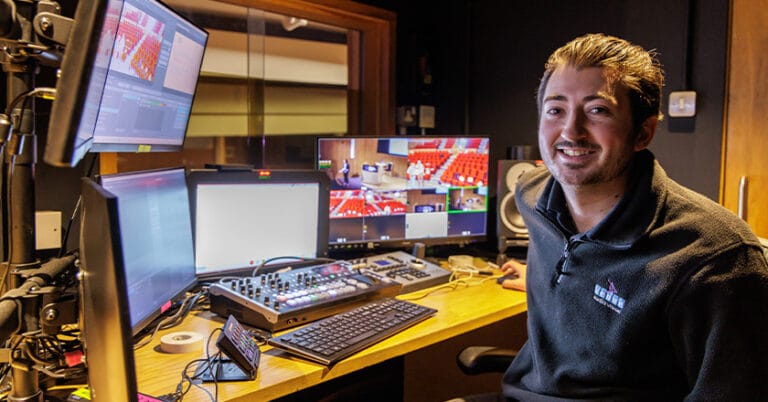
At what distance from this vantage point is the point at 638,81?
124cm

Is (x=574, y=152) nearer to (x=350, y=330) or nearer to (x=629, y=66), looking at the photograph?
(x=629, y=66)

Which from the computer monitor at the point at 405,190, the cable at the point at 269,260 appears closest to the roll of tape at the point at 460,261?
the computer monitor at the point at 405,190

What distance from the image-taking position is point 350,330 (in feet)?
4.72

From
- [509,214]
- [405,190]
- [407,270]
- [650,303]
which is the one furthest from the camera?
[509,214]

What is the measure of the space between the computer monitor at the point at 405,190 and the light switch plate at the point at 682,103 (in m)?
0.75

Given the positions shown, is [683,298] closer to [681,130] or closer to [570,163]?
[570,163]

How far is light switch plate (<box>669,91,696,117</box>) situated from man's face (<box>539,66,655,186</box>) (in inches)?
46.2

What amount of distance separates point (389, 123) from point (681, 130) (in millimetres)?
1289

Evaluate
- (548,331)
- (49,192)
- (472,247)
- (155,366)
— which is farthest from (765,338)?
(49,192)

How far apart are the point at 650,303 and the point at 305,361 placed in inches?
29.1

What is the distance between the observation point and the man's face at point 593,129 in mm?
1232

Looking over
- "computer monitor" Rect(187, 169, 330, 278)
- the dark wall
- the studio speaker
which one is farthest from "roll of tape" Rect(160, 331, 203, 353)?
the dark wall

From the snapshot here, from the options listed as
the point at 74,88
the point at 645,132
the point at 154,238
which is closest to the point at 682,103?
the point at 645,132

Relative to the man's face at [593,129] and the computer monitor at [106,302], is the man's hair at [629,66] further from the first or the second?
the computer monitor at [106,302]
